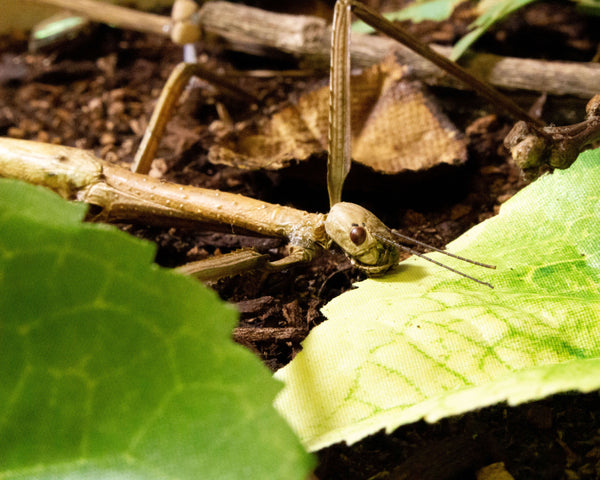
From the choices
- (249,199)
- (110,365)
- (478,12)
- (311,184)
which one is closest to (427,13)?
(478,12)

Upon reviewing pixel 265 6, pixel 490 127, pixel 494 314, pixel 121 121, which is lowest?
pixel 494 314

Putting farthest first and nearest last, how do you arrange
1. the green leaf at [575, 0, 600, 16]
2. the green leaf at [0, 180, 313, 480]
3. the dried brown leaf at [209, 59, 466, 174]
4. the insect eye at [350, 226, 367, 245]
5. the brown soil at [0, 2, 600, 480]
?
1. the green leaf at [575, 0, 600, 16]
2. the dried brown leaf at [209, 59, 466, 174]
3. the insect eye at [350, 226, 367, 245]
4. the brown soil at [0, 2, 600, 480]
5. the green leaf at [0, 180, 313, 480]

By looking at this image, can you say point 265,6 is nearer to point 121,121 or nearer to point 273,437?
point 121,121

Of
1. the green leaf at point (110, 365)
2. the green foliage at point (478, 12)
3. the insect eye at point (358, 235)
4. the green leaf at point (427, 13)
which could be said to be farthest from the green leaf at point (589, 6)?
the green leaf at point (110, 365)

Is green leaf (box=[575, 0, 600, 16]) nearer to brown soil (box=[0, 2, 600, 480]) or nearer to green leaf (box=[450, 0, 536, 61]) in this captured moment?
brown soil (box=[0, 2, 600, 480])

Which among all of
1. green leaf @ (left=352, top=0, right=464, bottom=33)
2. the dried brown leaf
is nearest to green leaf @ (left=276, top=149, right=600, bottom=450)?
the dried brown leaf

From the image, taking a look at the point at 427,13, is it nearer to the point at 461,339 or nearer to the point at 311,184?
the point at 311,184

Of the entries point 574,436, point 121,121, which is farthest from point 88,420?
point 121,121
